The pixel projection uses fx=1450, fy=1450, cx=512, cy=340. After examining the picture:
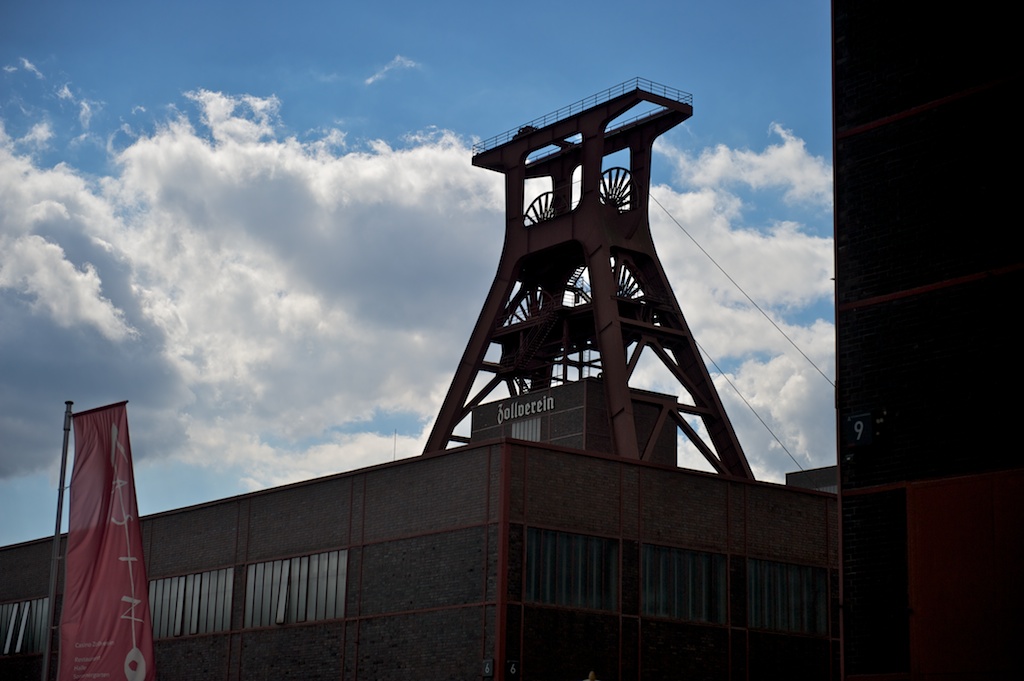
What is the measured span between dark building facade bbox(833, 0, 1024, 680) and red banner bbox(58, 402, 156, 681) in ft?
38.3

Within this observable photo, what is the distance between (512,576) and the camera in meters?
36.8

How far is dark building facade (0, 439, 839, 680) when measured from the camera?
37.4 m

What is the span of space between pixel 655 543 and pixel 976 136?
19763 mm

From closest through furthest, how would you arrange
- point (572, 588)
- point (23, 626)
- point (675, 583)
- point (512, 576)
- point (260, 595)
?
1. point (512, 576)
2. point (572, 588)
3. point (675, 583)
4. point (260, 595)
5. point (23, 626)

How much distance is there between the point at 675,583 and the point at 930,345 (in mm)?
18870

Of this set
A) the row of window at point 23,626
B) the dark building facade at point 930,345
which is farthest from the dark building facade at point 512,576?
the dark building facade at point 930,345

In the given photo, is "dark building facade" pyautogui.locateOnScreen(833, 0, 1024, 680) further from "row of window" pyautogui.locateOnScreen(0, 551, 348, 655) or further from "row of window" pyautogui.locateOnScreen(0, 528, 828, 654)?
"row of window" pyautogui.locateOnScreen(0, 551, 348, 655)

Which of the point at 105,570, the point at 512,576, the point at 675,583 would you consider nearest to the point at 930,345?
the point at 105,570

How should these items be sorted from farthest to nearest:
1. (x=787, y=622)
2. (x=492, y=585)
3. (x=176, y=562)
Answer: (x=176, y=562) → (x=787, y=622) → (x=492, y=585)

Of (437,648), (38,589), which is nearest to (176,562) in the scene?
(38,589)

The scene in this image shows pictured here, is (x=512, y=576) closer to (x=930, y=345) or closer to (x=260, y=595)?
(x=260, y=595)

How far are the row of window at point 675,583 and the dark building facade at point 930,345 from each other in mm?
15126

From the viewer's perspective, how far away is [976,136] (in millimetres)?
23094

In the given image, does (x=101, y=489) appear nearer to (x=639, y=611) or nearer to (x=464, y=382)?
(x=639, y=611)
